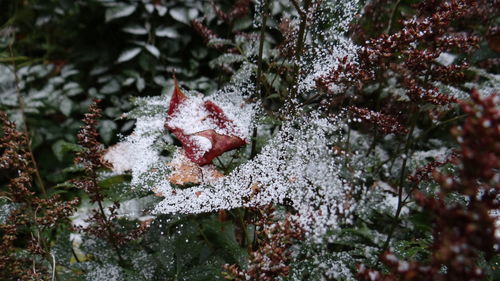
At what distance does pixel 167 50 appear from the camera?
2.00 m

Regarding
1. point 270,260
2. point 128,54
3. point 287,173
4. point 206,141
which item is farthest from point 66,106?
point 270,260

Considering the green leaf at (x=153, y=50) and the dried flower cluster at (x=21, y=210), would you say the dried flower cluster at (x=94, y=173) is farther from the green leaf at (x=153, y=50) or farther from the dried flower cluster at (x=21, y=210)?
the green leaf at (x=153, y=50)

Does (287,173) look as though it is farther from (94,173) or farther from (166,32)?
(166,32)

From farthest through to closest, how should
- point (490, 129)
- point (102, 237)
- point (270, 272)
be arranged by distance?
point (102, 237)
point (270, 272)
point (490, 129)

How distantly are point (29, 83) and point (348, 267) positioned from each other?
6.15 ft

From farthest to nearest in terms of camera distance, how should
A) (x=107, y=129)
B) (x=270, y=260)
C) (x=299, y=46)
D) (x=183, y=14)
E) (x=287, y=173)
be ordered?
(x=183, y=14) → (x=107, y=129) → (x=299, y=46) → (x=287, y=173) → (x=270, y=260)

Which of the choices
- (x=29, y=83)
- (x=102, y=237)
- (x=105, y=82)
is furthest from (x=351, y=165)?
(x=29, y=83)

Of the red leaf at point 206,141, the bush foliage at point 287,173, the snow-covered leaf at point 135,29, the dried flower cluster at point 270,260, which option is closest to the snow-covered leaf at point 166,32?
the snow-covered leaf at point 135,29

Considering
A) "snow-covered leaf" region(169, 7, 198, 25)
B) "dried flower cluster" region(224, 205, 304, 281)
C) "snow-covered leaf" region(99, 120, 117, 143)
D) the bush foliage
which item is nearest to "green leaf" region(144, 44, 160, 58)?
"snow-covered leaf" region(169, 7, 198, 25)

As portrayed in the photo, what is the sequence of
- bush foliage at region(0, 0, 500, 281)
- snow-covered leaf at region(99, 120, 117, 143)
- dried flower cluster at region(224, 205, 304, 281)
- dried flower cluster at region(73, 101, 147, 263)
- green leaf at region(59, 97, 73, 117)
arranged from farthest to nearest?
green leaf at region(59, 97, 73, 117), snow-covered leaf at region(99, 120, 117, 143), dried flower cluster at region(73, 101, 147, 263), bush foliage at region(0, 0, 500, 281), dried flower cluster at region(224, 205, 304, 281)

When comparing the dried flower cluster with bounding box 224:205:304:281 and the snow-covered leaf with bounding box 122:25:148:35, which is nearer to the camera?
the dried flower cluster with bounding box 224:205:304:281

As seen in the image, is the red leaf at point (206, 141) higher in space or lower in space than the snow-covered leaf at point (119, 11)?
lower

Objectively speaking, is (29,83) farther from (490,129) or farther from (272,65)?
(490,129)

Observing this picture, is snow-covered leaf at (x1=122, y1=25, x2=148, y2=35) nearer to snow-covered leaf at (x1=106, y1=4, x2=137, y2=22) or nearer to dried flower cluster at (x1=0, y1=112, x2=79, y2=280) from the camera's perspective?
snow-covered leaf at (x1=106, y1=4, x2=137, y2=22)
